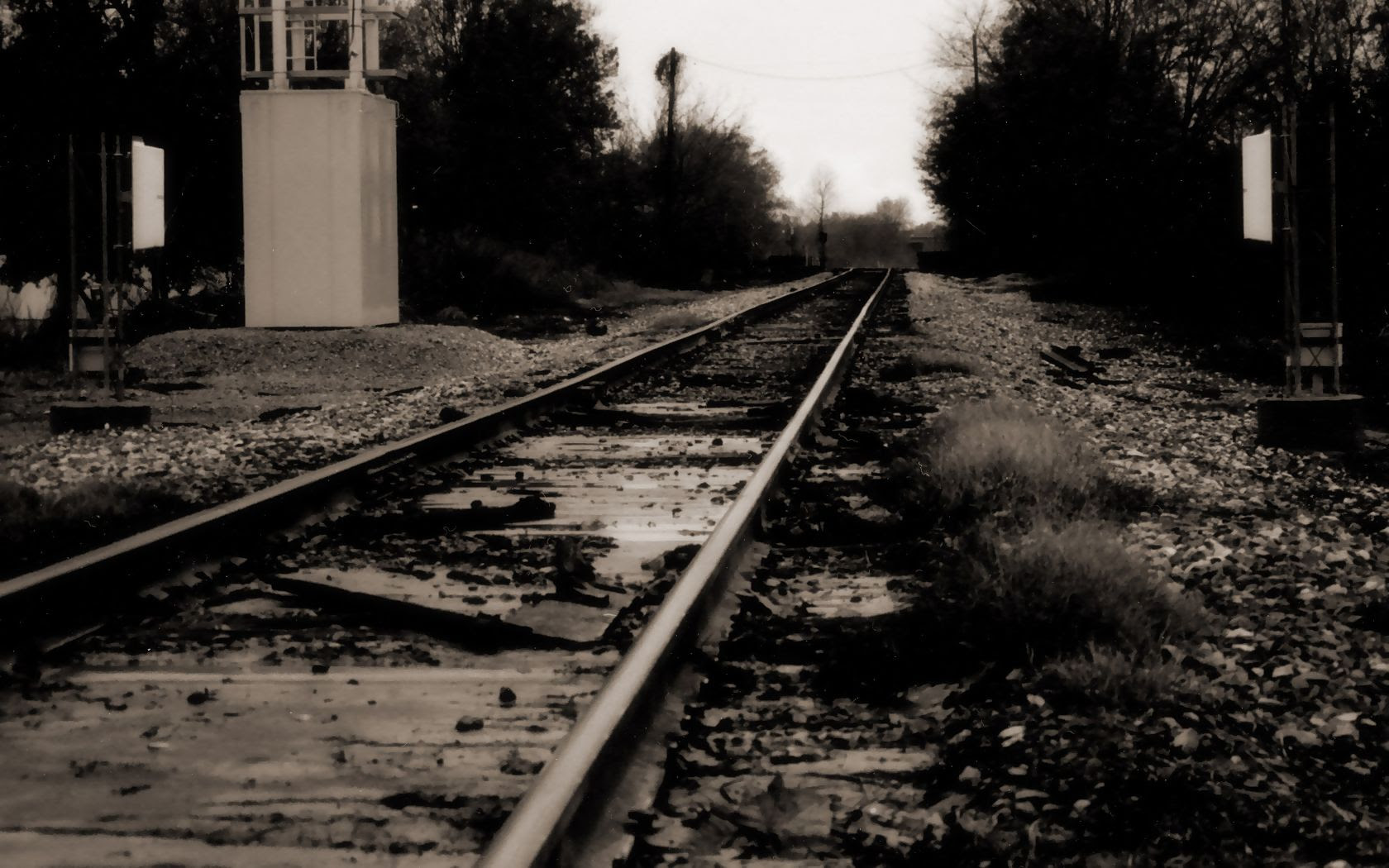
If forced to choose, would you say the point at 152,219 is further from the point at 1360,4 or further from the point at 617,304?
the point at 617,304

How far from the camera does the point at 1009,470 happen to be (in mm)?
7160

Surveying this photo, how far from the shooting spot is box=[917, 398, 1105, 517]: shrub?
6680 millimetres

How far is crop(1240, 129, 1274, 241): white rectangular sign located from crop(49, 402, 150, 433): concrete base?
7.66 m

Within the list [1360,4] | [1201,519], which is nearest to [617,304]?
[1360,4]

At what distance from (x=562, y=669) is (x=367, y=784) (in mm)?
1013

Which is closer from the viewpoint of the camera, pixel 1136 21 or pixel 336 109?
pixel 336 109

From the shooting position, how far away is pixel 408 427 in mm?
10422

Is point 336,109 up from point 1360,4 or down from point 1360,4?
down

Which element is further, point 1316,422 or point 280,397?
point 280,397

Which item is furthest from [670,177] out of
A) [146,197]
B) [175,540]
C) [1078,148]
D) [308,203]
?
[175,540]

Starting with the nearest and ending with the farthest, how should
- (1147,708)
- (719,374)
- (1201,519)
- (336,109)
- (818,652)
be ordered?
(1147,708)
(818,652)
(1201,519)
(719,374)
(336,109)

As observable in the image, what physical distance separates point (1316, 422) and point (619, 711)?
7596 mm

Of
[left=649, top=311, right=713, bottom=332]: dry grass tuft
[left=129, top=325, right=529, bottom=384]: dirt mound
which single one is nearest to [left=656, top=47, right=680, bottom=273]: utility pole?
[left=649, top=311, right=713, bottom=332]: dry grass tuft

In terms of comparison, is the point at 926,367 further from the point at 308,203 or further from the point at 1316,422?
the point at 308,203
